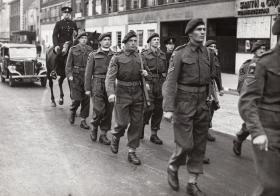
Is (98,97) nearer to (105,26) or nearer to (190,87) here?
(190,87)

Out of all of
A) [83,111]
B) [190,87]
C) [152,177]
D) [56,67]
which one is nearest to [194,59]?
[190,87]

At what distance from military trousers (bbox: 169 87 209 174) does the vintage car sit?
47.2 ft

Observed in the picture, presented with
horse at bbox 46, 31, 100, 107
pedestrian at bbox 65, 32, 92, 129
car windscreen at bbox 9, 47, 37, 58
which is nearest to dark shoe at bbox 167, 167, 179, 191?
pedestrian at bbox 65, 32, 92, 129

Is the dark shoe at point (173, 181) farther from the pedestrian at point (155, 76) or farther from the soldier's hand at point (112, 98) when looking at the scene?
the pedestrian at point (155, 76)

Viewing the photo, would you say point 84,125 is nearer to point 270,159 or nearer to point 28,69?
point 270,159

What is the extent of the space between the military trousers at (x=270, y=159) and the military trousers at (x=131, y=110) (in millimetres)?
3416

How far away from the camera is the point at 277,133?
374 centimetres

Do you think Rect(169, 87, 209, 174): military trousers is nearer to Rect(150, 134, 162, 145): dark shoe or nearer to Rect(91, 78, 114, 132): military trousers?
Rect(150, 134, 162, 145): dark shoe

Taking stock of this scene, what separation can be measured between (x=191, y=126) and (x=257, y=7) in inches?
731

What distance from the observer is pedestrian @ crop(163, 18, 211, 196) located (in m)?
5.47

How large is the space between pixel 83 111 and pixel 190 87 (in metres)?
4.72

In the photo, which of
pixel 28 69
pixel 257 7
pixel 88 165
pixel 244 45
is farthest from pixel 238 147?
pixel 244 45

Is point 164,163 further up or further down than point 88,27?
further down

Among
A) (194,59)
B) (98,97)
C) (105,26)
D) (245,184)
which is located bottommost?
(245,184)
